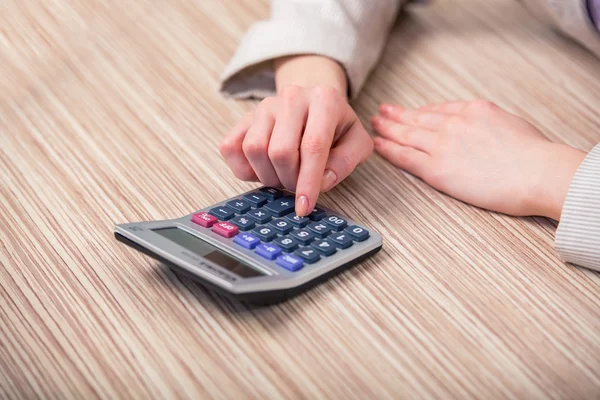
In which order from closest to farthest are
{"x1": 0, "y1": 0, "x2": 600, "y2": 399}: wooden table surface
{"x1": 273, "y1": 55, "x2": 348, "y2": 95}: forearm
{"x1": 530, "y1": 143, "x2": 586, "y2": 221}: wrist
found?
{"x1": 0, "y1": 0, "x2": 600, "y2": 399}: wooden table surface < {"x1": 530, "y1": 143, "x2": 586, "y2": 221}: wrist < {"x1": 273, "y1": 55, "x2": 348, "y2": 95}: forearm

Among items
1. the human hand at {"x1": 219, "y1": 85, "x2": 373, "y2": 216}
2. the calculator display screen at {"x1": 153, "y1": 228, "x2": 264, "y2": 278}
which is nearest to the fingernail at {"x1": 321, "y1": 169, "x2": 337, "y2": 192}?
the human hand at {"x1": 219, "y1": 85, "x2": 373, "y2": 216}

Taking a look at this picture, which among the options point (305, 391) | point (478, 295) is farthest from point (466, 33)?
point (305, 391)

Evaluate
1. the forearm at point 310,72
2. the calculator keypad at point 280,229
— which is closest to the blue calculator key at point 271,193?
the calculator keypad at point 280,229

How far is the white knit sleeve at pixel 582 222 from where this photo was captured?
443 mm

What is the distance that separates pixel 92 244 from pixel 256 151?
0.13m

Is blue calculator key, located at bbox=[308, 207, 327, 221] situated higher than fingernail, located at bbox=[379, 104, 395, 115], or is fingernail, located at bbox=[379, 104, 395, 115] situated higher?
blue calculator key, located at bbox=[308, 207, 327, 221]

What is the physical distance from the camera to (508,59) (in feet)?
2.26

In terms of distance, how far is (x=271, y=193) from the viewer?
48cm

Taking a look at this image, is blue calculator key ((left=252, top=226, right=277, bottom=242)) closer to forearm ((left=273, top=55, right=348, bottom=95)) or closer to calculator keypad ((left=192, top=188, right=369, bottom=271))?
calculator keypad ((left=192, top=188, right=369, bottom=271))

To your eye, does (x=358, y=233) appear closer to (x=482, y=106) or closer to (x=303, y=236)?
(x=303, y=236)

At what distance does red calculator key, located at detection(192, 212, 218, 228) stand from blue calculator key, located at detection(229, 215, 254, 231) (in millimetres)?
13

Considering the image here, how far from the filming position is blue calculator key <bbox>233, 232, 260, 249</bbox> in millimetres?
418

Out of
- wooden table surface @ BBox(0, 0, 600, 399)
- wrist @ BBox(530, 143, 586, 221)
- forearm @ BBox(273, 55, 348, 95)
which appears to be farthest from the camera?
forearm @ BBox(273, 55, 348, 95)

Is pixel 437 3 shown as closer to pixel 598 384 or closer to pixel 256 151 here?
pixel 256 151
